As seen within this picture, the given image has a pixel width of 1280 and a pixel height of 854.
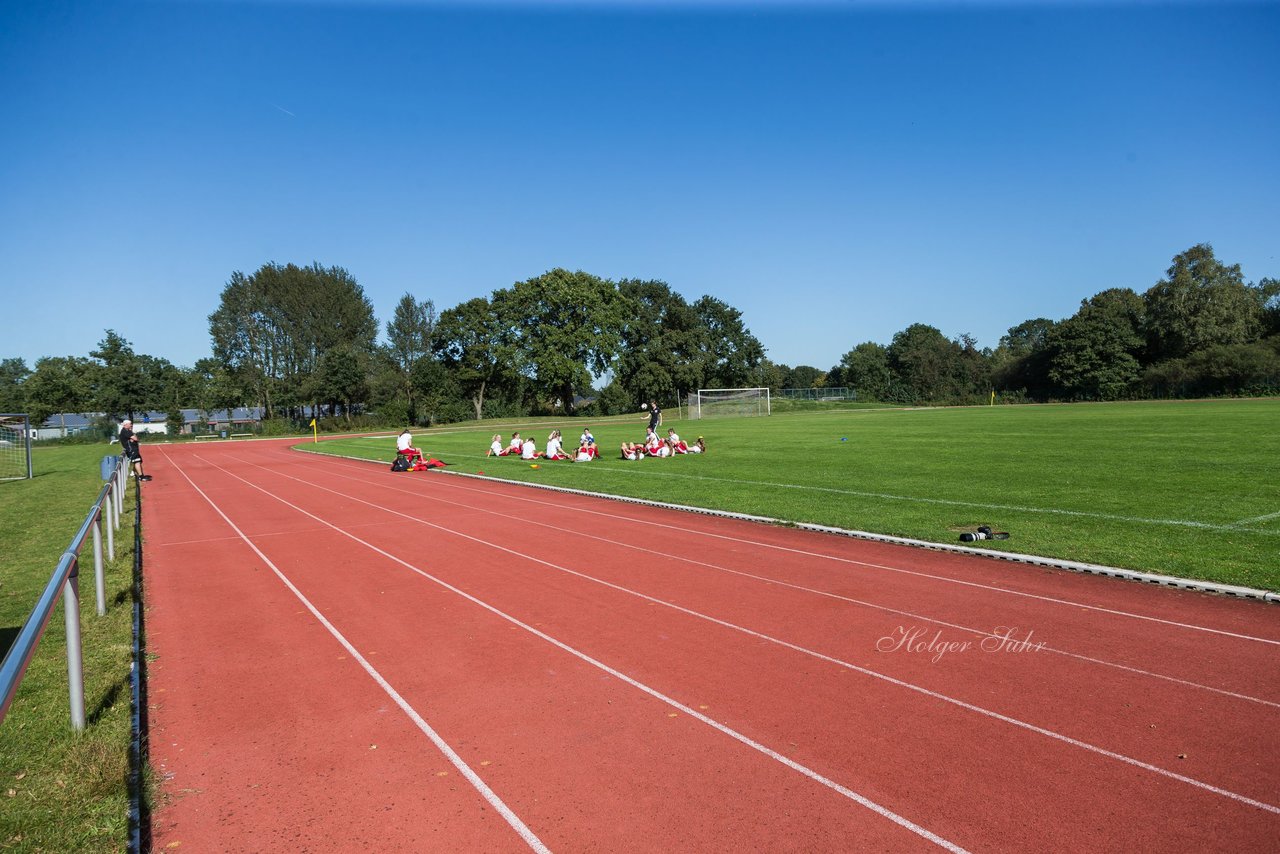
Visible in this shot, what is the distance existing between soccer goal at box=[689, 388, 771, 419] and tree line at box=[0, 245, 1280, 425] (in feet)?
54.2

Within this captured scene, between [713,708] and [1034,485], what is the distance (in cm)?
1224

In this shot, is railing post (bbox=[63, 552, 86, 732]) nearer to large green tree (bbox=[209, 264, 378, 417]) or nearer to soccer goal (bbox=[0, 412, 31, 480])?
soccer goal (bbox=[0, 412, 31, 480])

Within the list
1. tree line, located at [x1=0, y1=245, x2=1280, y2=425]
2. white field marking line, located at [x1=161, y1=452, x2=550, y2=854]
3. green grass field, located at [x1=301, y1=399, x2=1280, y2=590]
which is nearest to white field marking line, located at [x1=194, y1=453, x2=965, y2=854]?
white field marking line, located at [x1=161, y1=452, x2=550, y2=854]

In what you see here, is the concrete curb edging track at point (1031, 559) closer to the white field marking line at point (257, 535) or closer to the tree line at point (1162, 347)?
the white field marking line at point (257, 535)

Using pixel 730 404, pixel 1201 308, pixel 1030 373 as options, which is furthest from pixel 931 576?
pixel 1030 373

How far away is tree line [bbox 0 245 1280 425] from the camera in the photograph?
224 ft

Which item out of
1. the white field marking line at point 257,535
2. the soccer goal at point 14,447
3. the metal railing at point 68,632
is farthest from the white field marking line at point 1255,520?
the soccer goal at point 14,447

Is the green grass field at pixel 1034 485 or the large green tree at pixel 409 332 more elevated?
the large green tree at pixel 409 332

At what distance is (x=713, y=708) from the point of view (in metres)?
5.38

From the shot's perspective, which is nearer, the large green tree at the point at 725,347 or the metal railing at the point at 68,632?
the metal railing at the point at 68,632

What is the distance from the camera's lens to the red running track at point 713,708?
3986 mm

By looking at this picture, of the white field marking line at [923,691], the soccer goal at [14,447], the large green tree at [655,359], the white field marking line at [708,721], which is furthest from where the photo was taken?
the large green tree at [655,359]

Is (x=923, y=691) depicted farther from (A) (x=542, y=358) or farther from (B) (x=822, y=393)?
(B) (x=822, y=393)

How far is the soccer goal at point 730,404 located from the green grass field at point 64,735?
56.5 metres
